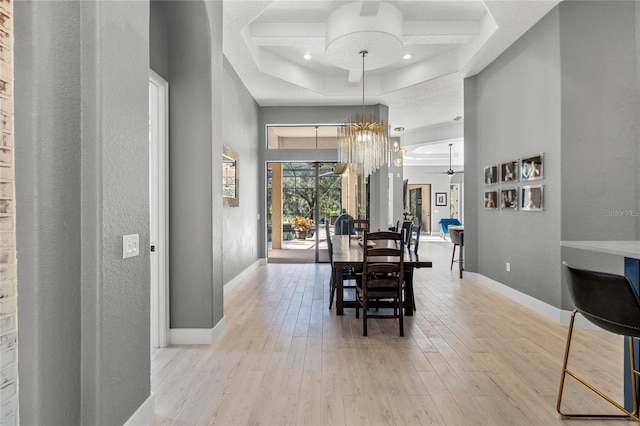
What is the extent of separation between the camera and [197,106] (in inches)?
126

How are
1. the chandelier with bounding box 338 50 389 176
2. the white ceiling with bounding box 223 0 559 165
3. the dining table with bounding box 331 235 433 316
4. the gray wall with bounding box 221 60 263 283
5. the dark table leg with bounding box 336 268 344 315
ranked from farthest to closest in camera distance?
the gray wall with bounding box 221 60 263 283 → the chandelier with bounding box 338 50 389 176 → the white ceiling with bounding box 223 0 559 165 → the dark table leg with bounding box 336 268 344 315 → the dining table with bounding box 331 235 433 316

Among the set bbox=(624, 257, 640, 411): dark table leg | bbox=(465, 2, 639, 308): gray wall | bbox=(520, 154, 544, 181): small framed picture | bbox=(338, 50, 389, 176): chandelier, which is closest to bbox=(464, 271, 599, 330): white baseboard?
bbox=(465, 2, 639, 308): gray wall

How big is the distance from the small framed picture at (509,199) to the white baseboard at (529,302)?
108 centimetres

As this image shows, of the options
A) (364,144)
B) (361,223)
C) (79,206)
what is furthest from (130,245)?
(361,223)

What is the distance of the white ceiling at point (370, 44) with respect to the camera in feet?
13.8

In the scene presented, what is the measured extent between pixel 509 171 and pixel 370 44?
2.42 meters

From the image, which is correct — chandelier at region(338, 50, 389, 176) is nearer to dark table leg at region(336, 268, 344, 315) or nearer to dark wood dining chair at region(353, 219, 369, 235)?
dark wood dining chair at region(353, 219, 369, 235)

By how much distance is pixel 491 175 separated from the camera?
5.22m

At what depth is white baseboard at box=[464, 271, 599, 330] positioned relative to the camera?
3648 mm

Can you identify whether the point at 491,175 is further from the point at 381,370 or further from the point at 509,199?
the point at 381,370

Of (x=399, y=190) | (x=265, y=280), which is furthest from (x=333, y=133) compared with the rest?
(x=399, y=190)

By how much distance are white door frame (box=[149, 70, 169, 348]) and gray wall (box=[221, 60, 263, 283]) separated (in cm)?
189

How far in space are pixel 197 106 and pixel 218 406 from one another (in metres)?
2.38

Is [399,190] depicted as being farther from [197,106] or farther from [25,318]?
[25,318]
